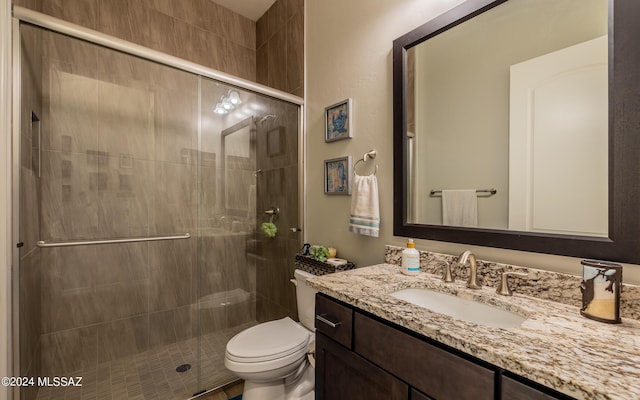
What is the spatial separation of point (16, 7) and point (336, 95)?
1.51m

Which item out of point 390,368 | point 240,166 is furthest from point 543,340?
point 240,166

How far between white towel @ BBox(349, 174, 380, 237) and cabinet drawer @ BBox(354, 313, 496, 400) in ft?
1.99

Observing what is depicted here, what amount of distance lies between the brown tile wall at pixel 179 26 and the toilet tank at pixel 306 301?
6.63ft

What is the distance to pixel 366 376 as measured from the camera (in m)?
0.84

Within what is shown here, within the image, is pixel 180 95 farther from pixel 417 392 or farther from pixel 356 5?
pixel 417 392

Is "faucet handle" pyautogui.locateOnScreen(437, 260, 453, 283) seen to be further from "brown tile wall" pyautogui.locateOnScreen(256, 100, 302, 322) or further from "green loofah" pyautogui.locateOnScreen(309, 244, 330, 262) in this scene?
"brown tile wall" pyautogui.locateOnScreen(256, 100, 302, 322)

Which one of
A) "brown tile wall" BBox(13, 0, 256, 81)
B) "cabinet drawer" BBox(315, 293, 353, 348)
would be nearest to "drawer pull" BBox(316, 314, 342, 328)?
"cabinet drawer" BBox(315, 293, 353, 348)

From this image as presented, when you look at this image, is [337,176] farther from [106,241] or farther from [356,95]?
[106,241]

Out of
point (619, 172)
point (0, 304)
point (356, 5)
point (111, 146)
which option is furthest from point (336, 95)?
point (0, 304)

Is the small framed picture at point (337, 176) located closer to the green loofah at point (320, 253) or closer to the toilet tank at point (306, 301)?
the green loofah at point (320, 253)

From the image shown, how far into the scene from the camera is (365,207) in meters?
1.44

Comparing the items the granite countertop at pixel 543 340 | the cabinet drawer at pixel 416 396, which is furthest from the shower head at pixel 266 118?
the cabinet drawer at pixel 416 396

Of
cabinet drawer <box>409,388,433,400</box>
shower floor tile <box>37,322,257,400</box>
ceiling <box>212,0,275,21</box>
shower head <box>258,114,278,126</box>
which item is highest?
ceiling <box>212,0,275,21</box>

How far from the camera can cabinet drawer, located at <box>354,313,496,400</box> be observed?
60 cm
